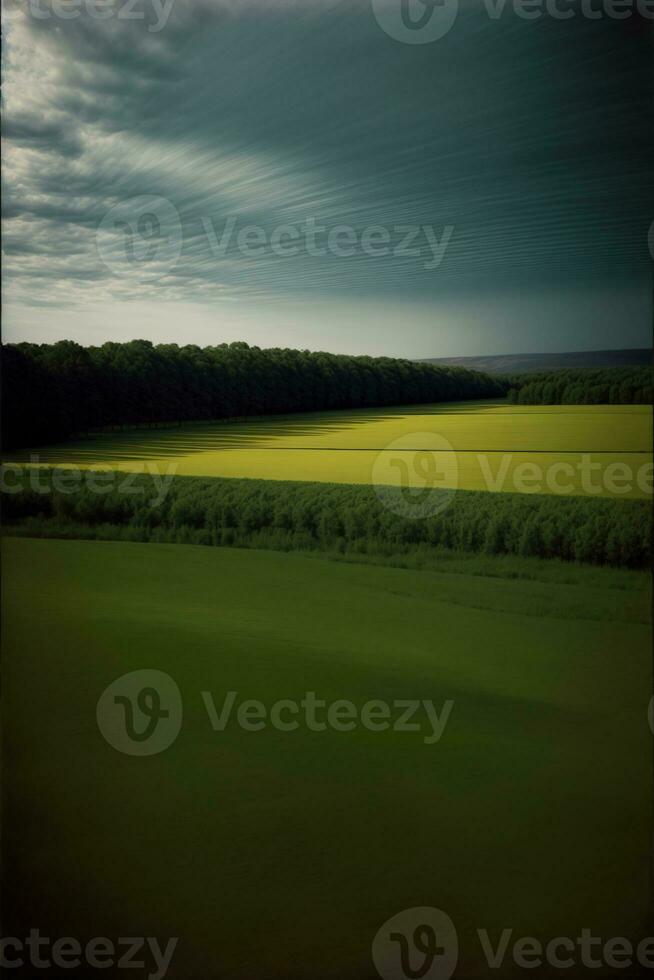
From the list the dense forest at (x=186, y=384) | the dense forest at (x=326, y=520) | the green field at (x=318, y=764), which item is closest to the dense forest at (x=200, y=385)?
the dense forest at (x=186, y=384)

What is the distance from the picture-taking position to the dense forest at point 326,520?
199cm

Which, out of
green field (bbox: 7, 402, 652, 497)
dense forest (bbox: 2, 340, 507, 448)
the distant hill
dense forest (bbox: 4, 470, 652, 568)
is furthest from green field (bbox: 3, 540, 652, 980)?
the distant hill

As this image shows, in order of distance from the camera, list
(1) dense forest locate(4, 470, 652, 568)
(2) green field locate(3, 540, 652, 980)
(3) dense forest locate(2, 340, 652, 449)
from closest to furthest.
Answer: (2) green field locate(3, 540, 652, 980)
(1) dense forest locate(4, 470, 652, 568)
(3) dense forest locate(2, 340, 652, 449)

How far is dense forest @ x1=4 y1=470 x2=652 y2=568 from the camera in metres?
1.99

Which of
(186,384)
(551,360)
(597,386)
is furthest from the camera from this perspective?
(186,384)

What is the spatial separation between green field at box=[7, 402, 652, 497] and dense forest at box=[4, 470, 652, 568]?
49mm

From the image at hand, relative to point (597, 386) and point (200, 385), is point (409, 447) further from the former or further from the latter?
point (200, 385)

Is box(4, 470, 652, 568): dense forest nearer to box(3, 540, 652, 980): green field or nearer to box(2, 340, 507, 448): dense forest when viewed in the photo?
box(3, 540, 652, 980): green field

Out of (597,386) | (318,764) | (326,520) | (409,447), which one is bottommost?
(318,764)

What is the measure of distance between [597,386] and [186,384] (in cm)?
129

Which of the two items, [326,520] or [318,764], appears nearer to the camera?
[318,764]

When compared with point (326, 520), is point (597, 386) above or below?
above

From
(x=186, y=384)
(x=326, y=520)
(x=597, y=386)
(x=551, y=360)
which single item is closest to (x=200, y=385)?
(x=186, y=384)

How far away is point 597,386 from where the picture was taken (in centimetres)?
204
